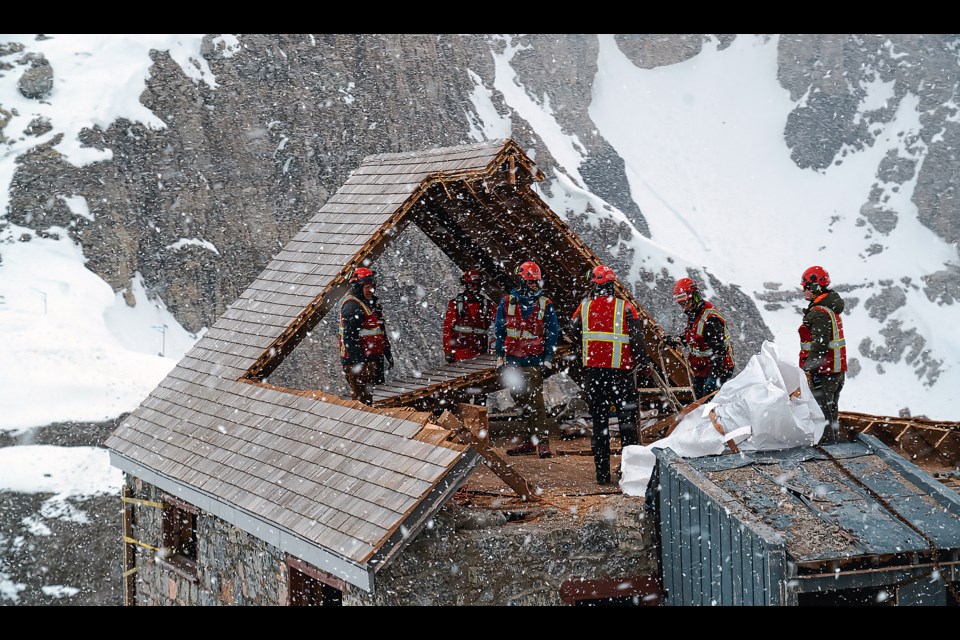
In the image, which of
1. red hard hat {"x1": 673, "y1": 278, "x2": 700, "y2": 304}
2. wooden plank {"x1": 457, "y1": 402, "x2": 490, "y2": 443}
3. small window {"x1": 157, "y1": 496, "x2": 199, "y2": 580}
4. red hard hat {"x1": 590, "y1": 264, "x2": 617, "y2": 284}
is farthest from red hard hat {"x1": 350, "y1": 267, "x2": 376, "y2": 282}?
red hard hat {"x1": 673, "y1": 278, "x2": 700, "y2": 304}

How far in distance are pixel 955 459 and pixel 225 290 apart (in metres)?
30.5

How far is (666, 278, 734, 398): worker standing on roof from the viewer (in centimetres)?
957

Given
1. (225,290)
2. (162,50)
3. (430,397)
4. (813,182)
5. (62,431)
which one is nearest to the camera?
(430,397)

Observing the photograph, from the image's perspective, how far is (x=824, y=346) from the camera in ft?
27.5

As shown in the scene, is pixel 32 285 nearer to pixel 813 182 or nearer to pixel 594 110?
pixel 594 110

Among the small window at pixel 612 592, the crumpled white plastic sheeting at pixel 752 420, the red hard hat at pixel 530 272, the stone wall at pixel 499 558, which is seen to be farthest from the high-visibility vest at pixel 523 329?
the small window at pixel 612 592

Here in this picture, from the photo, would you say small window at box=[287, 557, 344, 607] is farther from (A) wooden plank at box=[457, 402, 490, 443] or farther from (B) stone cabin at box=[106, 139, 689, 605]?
(A) wooden plank at box=[457, 402, 490, 443]

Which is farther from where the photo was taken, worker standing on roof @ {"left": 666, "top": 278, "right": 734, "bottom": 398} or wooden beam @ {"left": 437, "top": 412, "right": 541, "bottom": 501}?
worker standing on roof @ {"left": 666, "top": 278, "right": 734, "bottom": 398}

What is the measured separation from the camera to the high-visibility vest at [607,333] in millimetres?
8562

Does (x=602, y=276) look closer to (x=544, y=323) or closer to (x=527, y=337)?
(x=544, y=323)

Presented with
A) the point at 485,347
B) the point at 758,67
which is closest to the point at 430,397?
the point at 485,347

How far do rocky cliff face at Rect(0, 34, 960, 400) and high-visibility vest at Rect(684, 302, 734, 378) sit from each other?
1036 inches

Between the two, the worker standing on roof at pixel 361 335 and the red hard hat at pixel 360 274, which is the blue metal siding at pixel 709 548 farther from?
the red hard hat at pixel 360 274

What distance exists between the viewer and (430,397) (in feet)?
33.8
